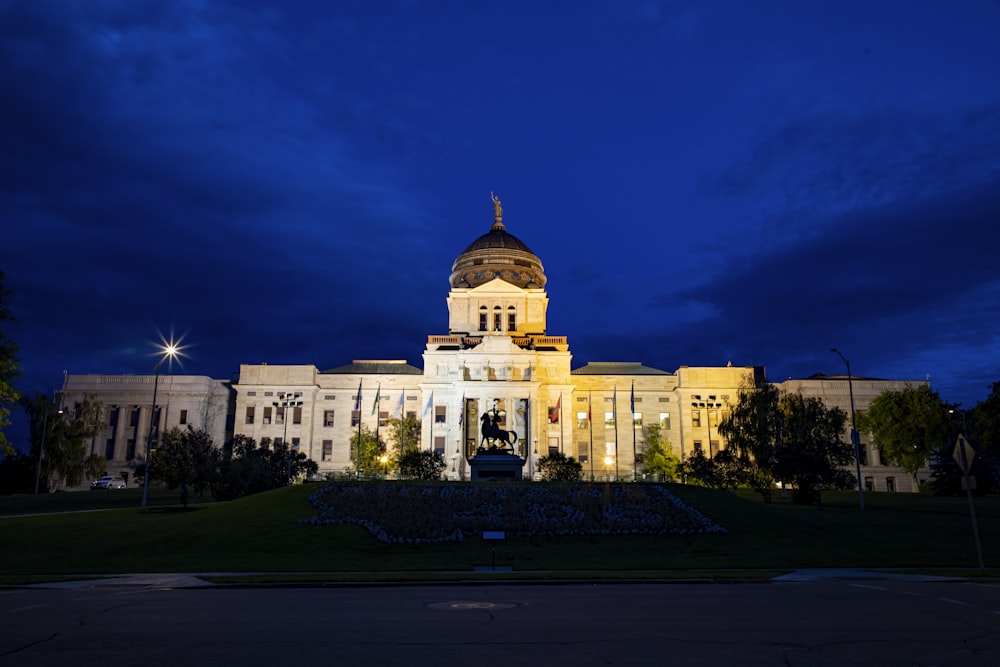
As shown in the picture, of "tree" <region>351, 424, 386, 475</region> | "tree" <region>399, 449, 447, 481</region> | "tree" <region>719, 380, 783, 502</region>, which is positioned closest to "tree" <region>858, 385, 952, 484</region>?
"tree" <region>719, 380, 783, 502</region>

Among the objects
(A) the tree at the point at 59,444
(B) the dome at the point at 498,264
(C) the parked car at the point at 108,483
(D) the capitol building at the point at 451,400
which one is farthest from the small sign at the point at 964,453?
(B) the dome at the point at 498,264

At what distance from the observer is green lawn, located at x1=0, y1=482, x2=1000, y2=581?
25438 mm

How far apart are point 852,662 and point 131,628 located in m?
11.5

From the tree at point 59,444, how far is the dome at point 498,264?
56304 millimetres

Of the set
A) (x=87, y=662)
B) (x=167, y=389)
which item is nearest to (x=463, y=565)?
(x=87, y=662)

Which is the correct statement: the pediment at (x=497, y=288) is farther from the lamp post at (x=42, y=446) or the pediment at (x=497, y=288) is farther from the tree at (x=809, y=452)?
the lamp post at (x=42, y=446)

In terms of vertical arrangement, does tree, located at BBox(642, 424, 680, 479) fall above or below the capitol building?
below

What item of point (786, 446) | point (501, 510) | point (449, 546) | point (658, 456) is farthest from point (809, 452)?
point (449, 546)

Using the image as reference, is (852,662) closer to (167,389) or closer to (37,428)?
(37,428)

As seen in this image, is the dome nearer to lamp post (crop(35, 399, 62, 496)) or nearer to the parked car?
the parked car

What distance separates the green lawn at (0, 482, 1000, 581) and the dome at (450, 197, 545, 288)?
230ft

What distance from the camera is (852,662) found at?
9414mm

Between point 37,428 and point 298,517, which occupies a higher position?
point 37,428

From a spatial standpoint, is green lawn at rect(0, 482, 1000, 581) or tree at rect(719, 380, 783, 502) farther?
tree at rect(719, 380, 783, 502)
